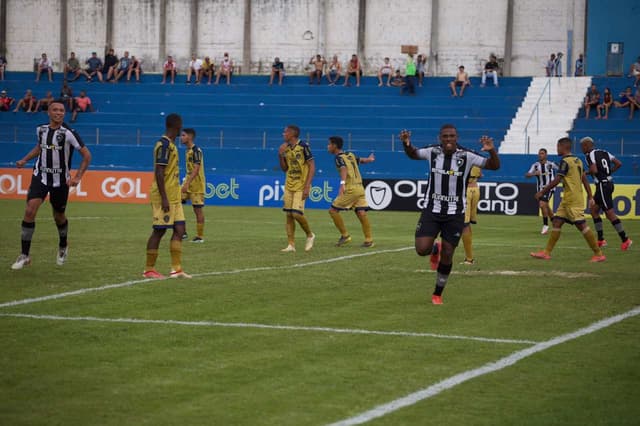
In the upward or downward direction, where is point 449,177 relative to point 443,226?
upward

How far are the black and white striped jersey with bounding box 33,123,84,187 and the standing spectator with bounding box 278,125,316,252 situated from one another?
4.88 meters

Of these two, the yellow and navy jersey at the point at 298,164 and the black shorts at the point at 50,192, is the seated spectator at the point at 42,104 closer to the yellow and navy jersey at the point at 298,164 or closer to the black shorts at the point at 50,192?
the yellow and navy jersey at the point at 298,164

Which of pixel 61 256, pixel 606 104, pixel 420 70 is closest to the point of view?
pixel 61 256

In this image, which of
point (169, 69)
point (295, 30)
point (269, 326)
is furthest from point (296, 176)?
point (295, 30)

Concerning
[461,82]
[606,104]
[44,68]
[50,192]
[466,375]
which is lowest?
[466,375]

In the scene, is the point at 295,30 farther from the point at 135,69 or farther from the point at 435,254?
the point at 435,254

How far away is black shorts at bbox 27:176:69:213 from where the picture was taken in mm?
15227

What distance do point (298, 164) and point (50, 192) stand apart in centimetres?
536

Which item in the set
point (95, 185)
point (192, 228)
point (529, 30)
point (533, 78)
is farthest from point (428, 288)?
point (529, 30)

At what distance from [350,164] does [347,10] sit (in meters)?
33.0

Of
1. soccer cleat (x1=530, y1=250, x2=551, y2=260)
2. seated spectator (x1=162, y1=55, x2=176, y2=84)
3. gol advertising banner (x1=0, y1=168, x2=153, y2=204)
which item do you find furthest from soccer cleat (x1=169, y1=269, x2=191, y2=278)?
seated spectator (x1=162, y1=55, x2=176, y2=84)

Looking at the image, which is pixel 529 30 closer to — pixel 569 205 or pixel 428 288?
pixel 569 205

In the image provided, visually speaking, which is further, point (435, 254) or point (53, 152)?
point (53, 152)

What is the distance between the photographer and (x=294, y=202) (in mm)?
19547
